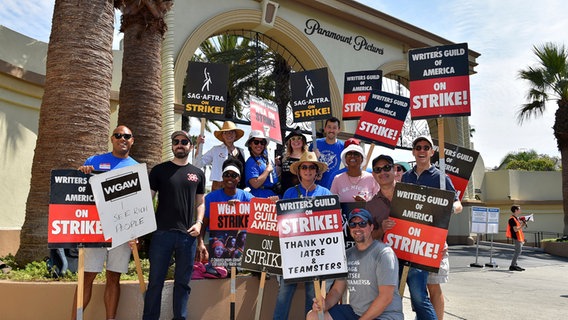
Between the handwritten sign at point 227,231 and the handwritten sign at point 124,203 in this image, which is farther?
the handwritten sign at point 227,231

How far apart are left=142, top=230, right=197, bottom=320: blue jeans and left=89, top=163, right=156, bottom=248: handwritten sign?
267 millimetres

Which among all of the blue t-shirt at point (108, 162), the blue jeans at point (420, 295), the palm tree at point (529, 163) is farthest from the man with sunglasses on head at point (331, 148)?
the palm tree at point (529, 163)

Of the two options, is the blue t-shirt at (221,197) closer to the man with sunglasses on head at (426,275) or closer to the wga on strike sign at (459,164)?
the man with sunglasses on head at (426,275)

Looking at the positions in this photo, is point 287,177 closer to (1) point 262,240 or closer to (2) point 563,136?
(1) point 262,240

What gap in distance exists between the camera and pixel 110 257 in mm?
4570

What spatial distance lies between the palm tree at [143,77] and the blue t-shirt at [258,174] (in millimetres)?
2298

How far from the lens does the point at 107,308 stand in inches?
186

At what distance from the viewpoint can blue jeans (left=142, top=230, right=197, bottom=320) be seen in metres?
4.51

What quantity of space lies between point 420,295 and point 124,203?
2.88m

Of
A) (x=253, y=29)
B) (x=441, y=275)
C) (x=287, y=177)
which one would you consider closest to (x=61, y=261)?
(x=287, y=177)

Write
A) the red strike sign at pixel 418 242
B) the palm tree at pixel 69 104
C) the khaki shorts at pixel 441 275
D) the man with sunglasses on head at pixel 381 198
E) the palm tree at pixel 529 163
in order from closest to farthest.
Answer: the red strike sign at pixel 418 242 < the man with sunglasses on head at pixel 381 198 < the khaki shorts at pixel 441 275 < the palm tree at pixel 69 104 < the palm tree at pixel 529 163

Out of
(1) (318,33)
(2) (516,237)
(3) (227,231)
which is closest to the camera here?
(3) (227,231)

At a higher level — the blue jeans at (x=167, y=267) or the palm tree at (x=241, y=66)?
the palm tree at (x=241, y=66)

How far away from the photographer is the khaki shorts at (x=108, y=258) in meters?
4.51
